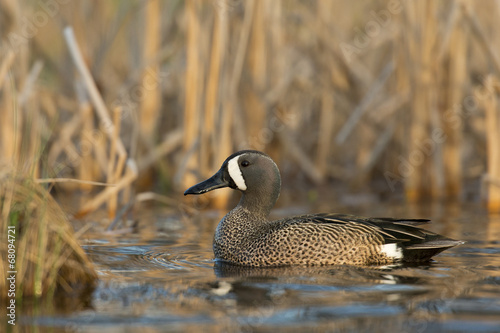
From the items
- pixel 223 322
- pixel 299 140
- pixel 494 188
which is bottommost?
pixel 223 322

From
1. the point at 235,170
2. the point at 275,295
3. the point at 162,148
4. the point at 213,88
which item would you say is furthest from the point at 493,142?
the point at 275,295

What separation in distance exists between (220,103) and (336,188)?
2.84m

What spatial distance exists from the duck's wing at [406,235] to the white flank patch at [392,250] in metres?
0.02

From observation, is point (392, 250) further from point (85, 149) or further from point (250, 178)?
point (85, 149)

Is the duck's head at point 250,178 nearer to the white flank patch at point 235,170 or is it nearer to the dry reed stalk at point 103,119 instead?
the white flank patch at point 235,170

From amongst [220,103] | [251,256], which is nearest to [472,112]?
[220,103]

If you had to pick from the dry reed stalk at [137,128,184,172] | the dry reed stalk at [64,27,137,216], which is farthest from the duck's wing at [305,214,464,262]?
the dry reed stalk at [137,128,184,172]

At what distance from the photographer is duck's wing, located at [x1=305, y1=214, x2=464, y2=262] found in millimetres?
5516

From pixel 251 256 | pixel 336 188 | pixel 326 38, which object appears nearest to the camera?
pixel 251 256

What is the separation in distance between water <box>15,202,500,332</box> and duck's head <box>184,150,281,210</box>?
1.82 feet

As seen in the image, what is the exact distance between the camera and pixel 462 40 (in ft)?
29.8

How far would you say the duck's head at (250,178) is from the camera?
20.4 feet

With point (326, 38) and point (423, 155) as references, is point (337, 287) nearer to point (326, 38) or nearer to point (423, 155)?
point (423, 155)

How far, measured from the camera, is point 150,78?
9453mm
